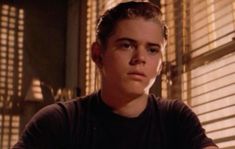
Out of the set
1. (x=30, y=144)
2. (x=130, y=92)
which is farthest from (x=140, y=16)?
(x=30, y=144)

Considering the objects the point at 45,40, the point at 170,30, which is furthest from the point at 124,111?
the point at 45,40

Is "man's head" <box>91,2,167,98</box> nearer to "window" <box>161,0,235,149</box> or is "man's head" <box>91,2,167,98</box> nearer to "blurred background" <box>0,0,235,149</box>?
"window" <box>161,0,235,149</box>

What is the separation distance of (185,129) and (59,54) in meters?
2.37

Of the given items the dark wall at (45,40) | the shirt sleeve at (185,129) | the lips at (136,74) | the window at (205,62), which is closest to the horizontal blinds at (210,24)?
the window at (205,62)

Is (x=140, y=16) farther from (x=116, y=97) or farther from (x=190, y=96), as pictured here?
(x=190, y=96)

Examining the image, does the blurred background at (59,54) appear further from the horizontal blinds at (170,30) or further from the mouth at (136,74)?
the mouth at (136,74)

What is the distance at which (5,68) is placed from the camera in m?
3.00

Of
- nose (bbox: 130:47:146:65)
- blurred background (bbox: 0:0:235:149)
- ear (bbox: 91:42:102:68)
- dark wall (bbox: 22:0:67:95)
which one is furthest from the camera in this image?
A: dark wall (bbox: 22:0:67:95)

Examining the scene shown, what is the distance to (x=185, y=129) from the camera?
92 cm

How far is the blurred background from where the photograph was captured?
6.06 ft

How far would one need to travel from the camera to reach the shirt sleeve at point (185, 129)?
889mm

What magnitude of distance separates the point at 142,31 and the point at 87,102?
21cm

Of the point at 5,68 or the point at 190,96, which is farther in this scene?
the point at 5,68

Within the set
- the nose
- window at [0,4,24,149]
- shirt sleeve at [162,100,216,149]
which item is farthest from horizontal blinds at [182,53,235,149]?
window at [0,4,24,149]
